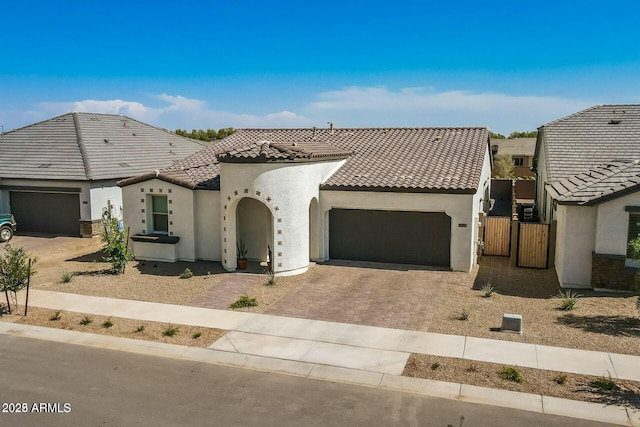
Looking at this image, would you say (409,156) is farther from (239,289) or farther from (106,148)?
(106,148)

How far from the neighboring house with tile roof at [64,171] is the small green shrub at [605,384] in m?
23.8

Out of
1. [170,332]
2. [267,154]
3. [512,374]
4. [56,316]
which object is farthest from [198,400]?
[267,154]

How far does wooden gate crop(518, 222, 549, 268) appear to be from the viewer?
2062 cm

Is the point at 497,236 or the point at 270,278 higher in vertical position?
the point at 497,236

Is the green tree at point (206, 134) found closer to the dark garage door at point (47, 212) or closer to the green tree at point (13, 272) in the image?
A: the dark garage door at point (47, 212)

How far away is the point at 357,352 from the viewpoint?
12852 millimetres

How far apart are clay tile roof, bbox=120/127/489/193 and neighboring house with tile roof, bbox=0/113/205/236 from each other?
604 centimetres

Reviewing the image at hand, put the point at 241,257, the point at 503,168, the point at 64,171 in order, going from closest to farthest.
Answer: the point at 241,257 < the point at 64,171 < the point at 503,168

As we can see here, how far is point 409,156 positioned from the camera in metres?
23.7

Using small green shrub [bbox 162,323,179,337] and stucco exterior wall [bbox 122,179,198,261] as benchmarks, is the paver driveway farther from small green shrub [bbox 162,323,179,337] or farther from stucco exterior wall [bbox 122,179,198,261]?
stucco exterior wall [bbox 122,179,198,261]

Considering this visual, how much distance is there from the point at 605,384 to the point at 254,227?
13.9m

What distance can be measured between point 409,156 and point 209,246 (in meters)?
9.28

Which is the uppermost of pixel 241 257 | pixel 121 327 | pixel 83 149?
pixel 83 149

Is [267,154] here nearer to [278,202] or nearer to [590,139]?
[278,202]
